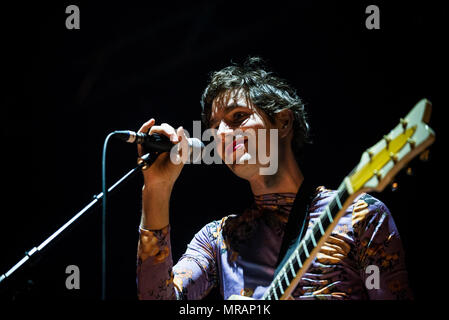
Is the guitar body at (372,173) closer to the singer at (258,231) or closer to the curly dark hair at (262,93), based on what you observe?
the singer at (258,231)

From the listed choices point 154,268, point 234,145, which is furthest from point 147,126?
point 154,268

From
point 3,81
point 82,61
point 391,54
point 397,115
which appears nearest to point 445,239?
point 397,115

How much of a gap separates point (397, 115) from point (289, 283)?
48.6 inches

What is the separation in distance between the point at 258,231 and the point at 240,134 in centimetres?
42

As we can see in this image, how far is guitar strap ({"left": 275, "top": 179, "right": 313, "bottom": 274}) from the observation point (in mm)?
1551

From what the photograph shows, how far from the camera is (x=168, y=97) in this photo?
271 cm

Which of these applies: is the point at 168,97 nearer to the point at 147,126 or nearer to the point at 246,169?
the point at 246,169

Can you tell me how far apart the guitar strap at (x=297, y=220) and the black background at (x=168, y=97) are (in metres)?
0.54

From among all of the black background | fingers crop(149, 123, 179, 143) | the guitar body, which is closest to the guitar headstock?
the guitar body

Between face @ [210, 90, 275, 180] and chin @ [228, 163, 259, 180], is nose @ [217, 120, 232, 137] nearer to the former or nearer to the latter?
face @ [210, 90, 275, 180]

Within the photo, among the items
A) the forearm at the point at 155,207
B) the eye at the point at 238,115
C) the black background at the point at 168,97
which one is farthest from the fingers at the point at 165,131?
the black background at the point at 168,97

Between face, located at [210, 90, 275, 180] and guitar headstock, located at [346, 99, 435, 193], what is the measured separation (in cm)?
62

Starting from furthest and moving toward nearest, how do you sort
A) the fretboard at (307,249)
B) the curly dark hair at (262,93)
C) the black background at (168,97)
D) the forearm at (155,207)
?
1. the black background at (168,97)
2. the curly dark hair at (262,93)
3. the forearm at (155,207)
4. the fretboard at (307,249)

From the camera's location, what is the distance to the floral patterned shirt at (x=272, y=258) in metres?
1.40
